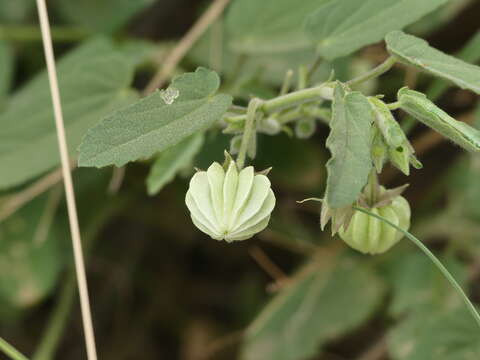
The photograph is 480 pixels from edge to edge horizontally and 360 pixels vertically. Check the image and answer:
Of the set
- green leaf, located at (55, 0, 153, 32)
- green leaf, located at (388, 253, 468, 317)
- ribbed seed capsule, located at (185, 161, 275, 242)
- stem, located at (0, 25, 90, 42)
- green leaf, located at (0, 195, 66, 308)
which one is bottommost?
green leaf, located at (388, 253, 468, 317)

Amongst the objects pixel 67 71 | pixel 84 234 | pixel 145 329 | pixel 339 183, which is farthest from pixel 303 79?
pixel 145 329

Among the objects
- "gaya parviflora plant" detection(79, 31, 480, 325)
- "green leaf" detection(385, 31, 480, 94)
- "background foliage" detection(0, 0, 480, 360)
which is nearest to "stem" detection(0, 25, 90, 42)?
"background foliage" detection(0, 0, 480, 360)

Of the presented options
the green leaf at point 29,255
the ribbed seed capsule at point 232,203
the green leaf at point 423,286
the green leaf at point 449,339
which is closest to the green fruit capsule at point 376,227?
the ribbed seed capsule at point 232,203

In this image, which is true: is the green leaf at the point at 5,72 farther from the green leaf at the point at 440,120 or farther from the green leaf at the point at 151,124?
the green leaf at the point at 440,120

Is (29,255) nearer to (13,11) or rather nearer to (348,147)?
(13,11)

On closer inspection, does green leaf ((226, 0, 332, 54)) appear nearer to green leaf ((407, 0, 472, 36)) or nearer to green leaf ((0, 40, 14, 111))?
green leaf ((407, 0, 472, 36))

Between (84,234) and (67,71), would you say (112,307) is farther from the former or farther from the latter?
(67,71)
